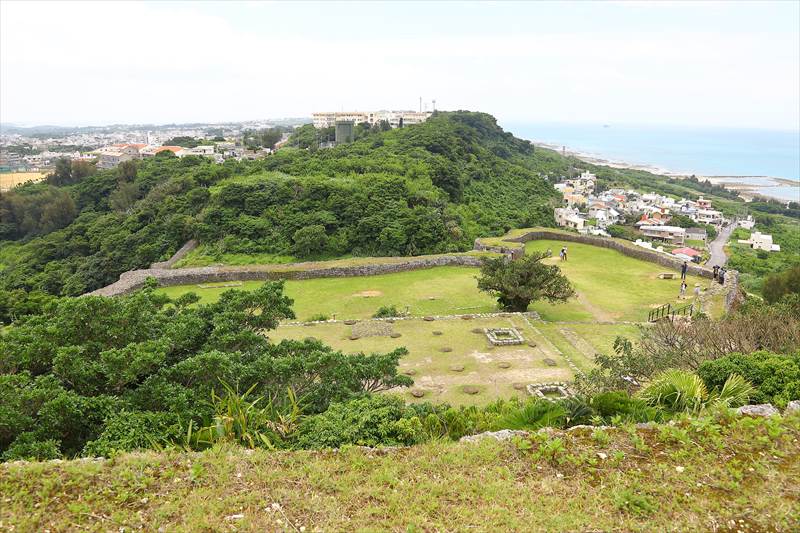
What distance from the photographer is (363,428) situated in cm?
570

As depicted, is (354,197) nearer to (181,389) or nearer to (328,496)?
(181,389)

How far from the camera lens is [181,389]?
6.25 metres

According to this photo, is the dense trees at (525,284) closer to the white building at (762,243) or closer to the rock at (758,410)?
the rock at (758,410)

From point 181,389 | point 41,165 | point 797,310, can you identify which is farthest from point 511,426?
point 41,165

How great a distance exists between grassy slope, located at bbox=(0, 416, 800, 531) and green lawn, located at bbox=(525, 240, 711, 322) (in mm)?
10428

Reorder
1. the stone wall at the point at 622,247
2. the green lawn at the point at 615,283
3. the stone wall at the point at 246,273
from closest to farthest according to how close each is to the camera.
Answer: the green lawn at the point at 615,283, the stone wall at the point at 246,273, the stone wall at the point at 622,247

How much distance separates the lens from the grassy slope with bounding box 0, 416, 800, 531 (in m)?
4.21

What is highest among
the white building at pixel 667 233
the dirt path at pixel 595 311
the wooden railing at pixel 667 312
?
the wooden railing at pixel 667 312

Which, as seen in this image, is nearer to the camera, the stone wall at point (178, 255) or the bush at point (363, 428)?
the bush at point (363, 428)

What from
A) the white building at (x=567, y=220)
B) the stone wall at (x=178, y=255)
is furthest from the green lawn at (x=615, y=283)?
the white building at (x=567, y=220)

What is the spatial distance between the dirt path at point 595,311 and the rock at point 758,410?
353 inches

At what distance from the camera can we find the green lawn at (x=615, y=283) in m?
16.1

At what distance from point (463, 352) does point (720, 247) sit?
2133 inches

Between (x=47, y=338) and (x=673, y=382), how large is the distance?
8649 millimetres
